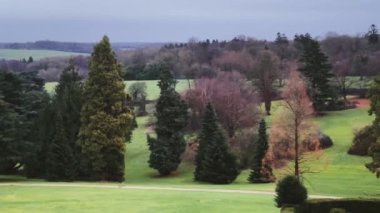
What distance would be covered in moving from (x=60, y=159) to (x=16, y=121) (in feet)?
17.8

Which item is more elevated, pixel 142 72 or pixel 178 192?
pixel 142 72

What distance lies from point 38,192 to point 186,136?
3935cm

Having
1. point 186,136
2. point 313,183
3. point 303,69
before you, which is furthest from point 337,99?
point 313,183

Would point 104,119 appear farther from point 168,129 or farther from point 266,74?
point 266,74

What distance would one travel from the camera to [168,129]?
63.1 m

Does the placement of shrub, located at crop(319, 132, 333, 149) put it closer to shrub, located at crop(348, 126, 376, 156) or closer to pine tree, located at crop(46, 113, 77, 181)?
shrub, located at crop(348, 126, 376, 156)

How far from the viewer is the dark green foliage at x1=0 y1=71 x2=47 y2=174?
53.2 m

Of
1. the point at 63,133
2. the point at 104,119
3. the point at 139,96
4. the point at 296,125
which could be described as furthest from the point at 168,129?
the point at 139,96

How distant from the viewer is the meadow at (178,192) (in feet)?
104

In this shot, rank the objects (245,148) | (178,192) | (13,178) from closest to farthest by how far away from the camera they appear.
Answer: (178,192)
(13,178)
(245,148)

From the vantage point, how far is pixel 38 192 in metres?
38.3

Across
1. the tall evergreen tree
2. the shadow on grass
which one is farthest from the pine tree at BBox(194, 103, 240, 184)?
the shadow on grass

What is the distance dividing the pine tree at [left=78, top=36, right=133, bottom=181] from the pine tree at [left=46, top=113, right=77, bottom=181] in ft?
3.89

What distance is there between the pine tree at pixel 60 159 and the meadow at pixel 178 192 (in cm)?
386
